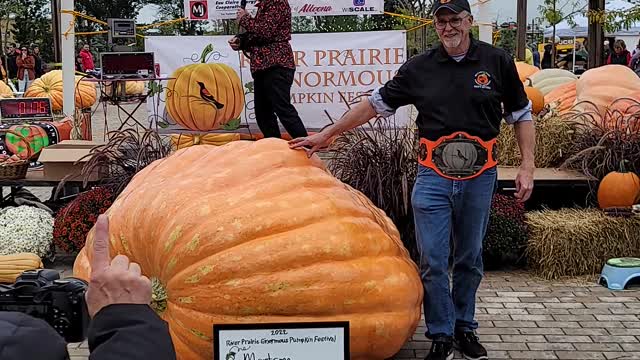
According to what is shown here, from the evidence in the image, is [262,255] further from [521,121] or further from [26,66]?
[26,66]

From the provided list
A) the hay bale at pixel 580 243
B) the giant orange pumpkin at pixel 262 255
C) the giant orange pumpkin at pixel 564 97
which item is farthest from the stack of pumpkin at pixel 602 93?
the giant orange pumpkin at pixel 262 255

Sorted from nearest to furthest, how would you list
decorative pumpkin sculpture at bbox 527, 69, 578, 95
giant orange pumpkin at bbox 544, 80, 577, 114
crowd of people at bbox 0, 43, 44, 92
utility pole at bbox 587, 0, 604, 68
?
giant orange pumpkin at bbox 544, 80, 577, 114
decorative pumpkin sculpture at bbox 527, 69, 578, 95
utility pole at bbox 587, 0, 604, 68
crowd of people at bbox 0, 43, 44, 92

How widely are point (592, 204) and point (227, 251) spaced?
3.48m

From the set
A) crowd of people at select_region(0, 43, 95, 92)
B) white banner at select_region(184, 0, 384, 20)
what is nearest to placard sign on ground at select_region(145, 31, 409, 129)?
white banner at select_region(184, 0, 384, 20)

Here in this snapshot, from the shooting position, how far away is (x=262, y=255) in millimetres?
3451

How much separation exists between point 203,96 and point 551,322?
489 centimetres

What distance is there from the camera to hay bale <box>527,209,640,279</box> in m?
5.43

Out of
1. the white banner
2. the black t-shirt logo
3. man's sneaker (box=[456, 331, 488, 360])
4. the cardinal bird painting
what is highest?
the white banner

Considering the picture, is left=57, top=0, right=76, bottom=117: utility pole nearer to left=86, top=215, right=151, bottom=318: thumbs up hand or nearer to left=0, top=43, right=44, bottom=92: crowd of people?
left=86, top=215, right=151, bottom=318: thumbs up hand

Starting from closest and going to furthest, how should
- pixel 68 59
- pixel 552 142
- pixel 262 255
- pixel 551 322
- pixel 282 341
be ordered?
pixel 282 341
pixel 262 255
pixel 551 322
pixel 552 142
pixel 68 59

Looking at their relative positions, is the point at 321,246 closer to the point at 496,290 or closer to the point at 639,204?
the point at 496,290

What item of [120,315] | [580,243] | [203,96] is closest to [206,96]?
[203,96]

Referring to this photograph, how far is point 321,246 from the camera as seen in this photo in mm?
3533

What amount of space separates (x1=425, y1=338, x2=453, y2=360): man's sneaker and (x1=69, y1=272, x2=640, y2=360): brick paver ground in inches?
7.8
